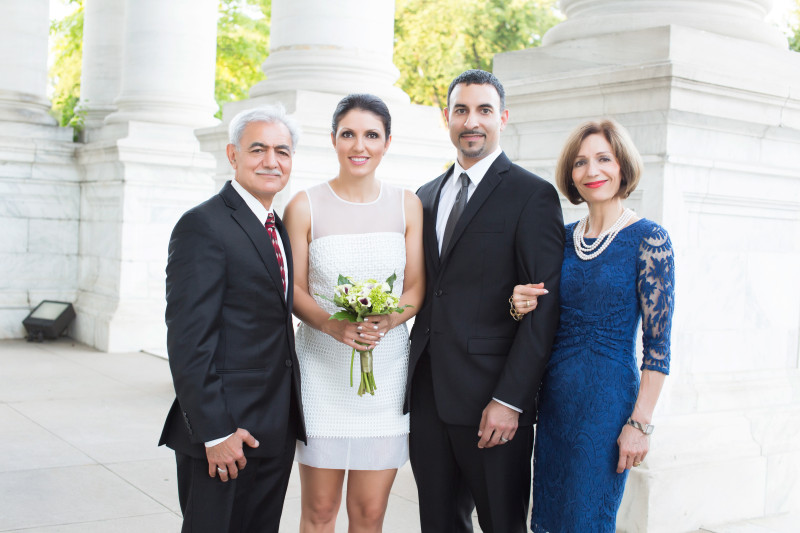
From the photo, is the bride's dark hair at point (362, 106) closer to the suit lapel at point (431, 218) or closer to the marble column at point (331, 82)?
the suit lapel at point (431, 218)

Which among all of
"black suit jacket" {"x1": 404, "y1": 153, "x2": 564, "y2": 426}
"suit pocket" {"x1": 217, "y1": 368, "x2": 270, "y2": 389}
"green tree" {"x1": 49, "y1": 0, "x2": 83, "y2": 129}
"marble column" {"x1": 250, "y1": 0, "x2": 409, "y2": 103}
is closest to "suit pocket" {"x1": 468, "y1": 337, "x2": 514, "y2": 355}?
"black suit jacket" {"x1": 404, "y1": 153, "x2": 564, "y2": 426}

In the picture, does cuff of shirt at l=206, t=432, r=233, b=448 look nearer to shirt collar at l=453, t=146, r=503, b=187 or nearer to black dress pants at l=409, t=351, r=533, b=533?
black dress pants at l=409, t=351, r=533, b=533

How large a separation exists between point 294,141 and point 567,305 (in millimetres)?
1290

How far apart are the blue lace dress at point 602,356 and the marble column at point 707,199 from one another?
4.53 ft

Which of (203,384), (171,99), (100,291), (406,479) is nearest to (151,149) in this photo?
(171,99)

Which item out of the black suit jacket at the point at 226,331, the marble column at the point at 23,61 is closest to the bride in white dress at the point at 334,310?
the black suit jacket at the point at 226,331

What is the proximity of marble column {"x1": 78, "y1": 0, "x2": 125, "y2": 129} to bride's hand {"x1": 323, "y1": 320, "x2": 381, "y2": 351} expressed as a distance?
1184cm

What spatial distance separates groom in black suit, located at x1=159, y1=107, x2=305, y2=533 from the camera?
3307 mm

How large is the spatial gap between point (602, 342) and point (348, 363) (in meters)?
1.06

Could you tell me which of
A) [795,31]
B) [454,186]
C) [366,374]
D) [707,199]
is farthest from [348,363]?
[795,31]

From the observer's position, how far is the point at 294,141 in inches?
146

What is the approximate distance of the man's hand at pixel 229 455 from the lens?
3.34 m

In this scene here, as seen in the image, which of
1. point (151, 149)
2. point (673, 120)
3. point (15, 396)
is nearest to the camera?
point (673, 120)

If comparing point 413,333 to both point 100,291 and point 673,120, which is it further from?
point 100,291
